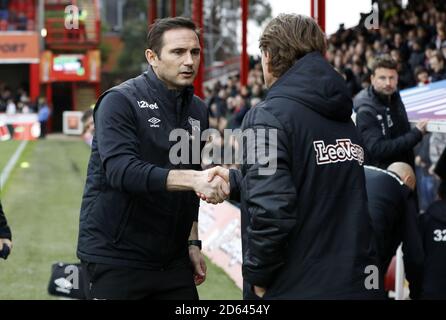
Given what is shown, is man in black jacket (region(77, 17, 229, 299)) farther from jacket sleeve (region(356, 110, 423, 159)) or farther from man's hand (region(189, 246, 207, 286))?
jacket sleeve (region(356, 110, 423, 159))

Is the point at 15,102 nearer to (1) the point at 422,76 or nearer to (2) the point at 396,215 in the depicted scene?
(1) the point at 422,76

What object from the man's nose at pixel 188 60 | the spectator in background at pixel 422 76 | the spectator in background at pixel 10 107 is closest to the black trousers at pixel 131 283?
the man's nose at pixel 188 60

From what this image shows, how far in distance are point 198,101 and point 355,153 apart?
1209 millimetres

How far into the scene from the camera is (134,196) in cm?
436

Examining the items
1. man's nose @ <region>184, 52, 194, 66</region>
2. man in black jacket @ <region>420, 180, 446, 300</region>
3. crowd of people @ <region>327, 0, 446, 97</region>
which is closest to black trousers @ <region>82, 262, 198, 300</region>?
man's nose @ <region>184, 52, 194, 66</region>

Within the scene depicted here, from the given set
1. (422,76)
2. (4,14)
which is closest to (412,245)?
(422,76)

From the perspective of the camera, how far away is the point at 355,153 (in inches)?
151

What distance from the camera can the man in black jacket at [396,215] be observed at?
16.4 ft

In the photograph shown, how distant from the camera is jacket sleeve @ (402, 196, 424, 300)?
520 centimetres

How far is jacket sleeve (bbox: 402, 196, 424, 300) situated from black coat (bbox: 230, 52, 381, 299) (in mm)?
1443

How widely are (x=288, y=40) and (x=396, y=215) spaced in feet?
5.37

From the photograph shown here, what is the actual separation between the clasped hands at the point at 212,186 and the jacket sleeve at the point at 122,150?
15 cm
